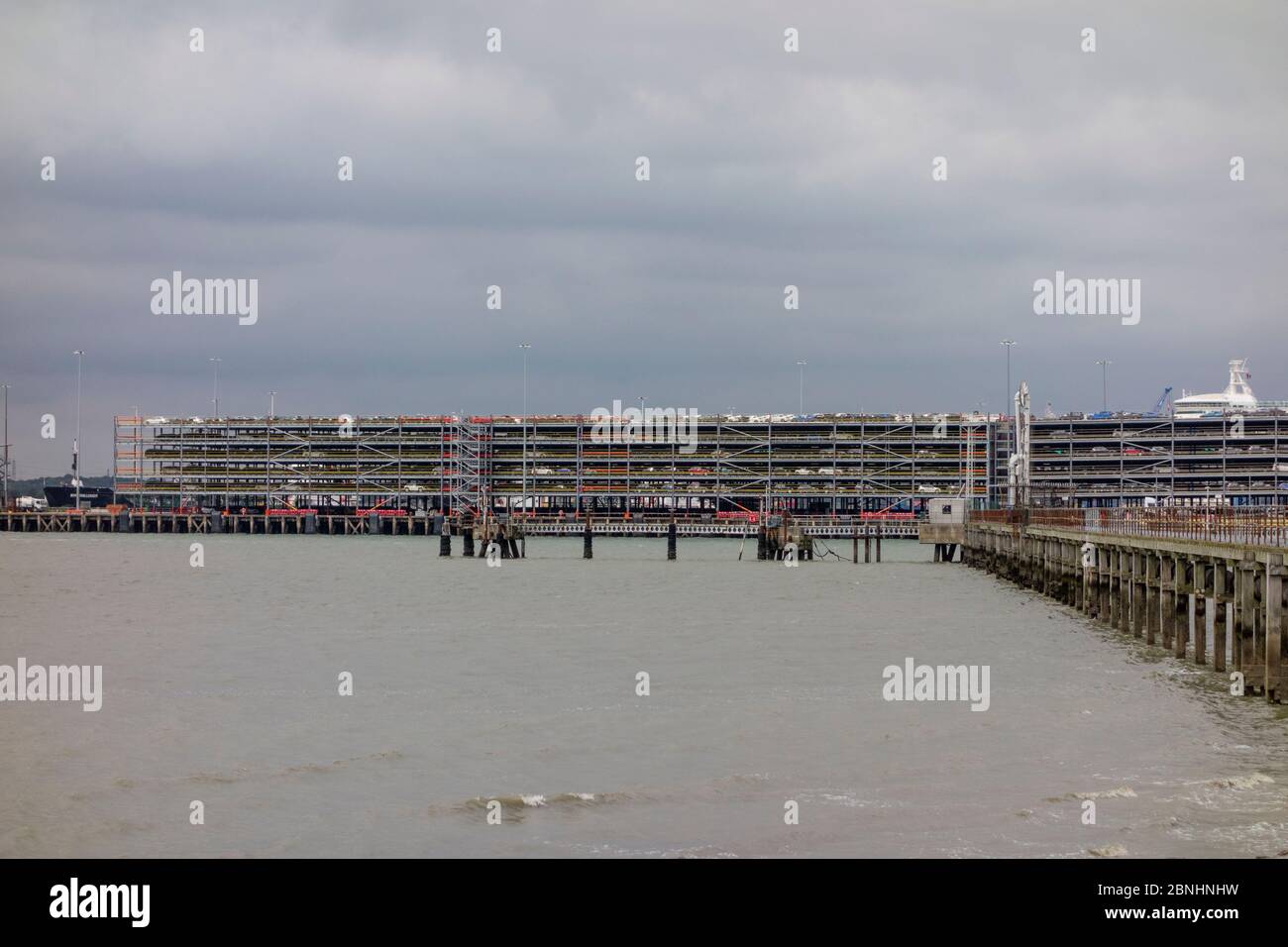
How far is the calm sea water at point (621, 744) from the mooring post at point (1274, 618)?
834 mm

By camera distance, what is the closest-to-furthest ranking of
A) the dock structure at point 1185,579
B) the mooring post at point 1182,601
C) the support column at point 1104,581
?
the dock structure at point 1185,579 < the mooring post at point 1182,601 < the support column at point 1104,581

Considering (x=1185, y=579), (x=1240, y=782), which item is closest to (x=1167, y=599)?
(x=1185, y=579)

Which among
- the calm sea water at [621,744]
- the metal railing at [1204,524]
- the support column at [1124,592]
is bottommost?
the calm sea water at [621,744]

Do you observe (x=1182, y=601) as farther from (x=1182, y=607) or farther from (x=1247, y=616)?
(x=1247, y=616)

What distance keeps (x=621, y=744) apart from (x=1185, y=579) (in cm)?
1891

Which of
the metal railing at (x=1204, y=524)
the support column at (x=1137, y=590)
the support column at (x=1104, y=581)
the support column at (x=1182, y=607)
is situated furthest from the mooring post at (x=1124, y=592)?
the support column at (x=1182, y=607)

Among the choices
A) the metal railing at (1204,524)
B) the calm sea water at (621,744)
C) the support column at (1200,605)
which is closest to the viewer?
the calm sea water at (621,744)

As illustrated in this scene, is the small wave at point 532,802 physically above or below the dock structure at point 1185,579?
below

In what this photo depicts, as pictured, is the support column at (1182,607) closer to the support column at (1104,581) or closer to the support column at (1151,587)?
the support column at (1151,587)

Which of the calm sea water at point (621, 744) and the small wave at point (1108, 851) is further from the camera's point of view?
the calm sea water at point (621, 744)

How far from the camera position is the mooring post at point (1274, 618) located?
95.0 feet

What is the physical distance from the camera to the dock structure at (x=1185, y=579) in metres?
30.8

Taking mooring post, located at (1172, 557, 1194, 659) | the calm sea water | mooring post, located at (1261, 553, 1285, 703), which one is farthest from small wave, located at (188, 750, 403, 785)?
mooring post, located at (1172, 557, 1194, 659)
